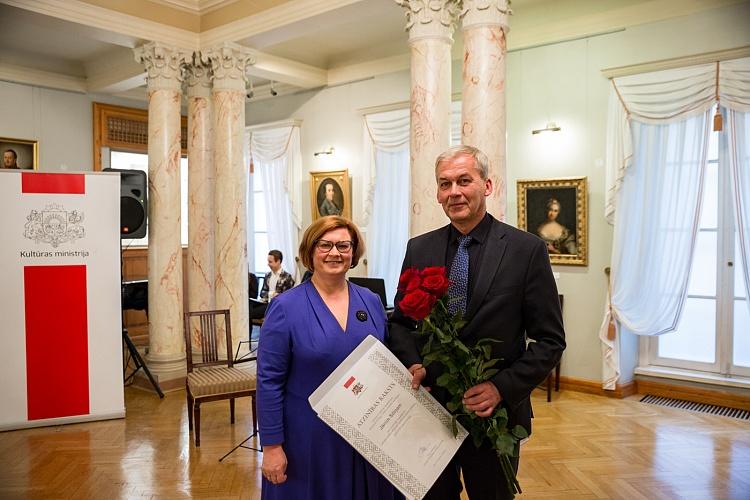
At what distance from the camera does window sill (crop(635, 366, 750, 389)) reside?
546 centimetres

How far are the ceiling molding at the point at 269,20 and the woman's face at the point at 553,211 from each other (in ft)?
9.24

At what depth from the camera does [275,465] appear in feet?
6.95

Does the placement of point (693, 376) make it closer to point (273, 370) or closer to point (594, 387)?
point (594, 387)

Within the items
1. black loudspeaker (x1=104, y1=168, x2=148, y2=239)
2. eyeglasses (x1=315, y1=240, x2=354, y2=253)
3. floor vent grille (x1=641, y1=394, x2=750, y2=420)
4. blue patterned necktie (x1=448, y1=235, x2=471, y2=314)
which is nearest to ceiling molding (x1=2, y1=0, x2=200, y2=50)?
black loudspeaker (x1=104, y1=168, x2=148, y2=239)

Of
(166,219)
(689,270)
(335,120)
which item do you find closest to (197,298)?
(166,219)

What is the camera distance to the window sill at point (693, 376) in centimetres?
546

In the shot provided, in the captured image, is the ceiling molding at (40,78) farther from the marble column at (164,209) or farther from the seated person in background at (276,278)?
the seated person in background at (276,278)

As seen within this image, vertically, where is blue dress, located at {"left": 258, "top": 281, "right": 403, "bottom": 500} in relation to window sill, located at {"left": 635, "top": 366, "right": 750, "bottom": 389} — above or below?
above

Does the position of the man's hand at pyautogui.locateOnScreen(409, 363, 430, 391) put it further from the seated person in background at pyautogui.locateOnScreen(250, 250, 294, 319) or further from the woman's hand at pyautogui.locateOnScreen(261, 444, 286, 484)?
the seated person in background at pyautogui.locateOnScreen(250, 250, 294, 319)

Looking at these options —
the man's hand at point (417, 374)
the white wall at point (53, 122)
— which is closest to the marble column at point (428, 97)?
the man's hand at point (417, 374)

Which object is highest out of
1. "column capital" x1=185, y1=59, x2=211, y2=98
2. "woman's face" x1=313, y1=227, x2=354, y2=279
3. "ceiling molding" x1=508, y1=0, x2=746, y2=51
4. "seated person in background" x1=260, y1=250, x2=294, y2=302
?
"ceiling molding" x1=508, y1=0, x2=746, y2=51

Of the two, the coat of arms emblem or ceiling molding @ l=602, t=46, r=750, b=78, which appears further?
ceiling molding @ l=602, t=46, r=750, b=78

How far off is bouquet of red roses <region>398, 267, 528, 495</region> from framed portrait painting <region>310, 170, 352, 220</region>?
6.28m

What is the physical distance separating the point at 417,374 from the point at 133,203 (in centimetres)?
477
